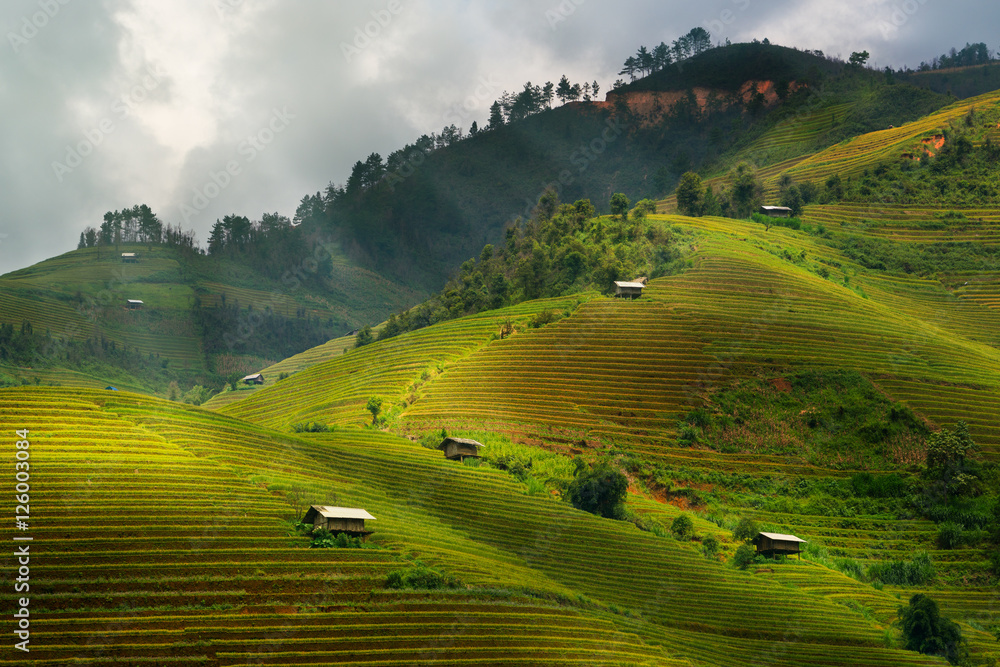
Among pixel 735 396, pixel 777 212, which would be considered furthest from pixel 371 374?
pixel 777 212

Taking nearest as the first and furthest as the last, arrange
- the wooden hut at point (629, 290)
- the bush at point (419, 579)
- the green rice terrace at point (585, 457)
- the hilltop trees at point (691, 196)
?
the green rice terrace at point (585, 457) → the bush at point (419, 579) → the wooden hut at point (629, 290) → the hilltop trees at point (691, 196)

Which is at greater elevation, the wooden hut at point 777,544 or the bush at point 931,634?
the wooden hut at point 777,544

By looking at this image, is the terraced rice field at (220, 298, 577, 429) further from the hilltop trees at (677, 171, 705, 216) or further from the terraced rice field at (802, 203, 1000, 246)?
the terraced rice field at (802, 203, 1000, 246)

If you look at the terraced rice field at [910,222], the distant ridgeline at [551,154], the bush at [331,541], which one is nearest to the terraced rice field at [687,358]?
the terraced rice field at [910,222]

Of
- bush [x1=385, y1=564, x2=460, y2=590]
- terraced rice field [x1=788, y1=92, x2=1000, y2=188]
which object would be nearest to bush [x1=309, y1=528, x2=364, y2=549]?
bush [x1=385, y1=564, x2=460, y2=590]

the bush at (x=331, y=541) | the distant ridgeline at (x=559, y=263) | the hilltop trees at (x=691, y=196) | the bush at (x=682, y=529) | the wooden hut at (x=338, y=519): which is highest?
the hilltop trees at (x=691, y=196)

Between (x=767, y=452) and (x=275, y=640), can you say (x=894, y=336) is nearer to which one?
(x=767, y=452)

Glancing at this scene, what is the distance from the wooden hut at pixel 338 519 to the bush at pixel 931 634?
26378 millimetres

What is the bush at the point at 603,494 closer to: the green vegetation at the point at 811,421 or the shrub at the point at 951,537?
the green vegetation at the point at 811,421

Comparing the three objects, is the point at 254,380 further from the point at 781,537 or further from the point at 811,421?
the point at 781,537

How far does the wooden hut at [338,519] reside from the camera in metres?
31.9

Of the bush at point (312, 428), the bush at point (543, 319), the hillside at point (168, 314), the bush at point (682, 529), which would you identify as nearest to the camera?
the bush at point (682, 529)

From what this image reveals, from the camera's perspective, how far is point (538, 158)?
186 metres

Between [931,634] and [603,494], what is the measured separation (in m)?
18.1
